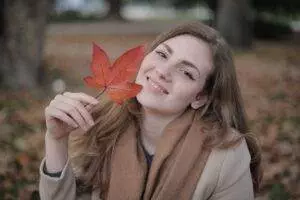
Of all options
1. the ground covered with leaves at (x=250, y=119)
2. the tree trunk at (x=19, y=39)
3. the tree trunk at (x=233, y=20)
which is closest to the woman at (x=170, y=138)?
the ground covered with leaves at (x=250, y=119)

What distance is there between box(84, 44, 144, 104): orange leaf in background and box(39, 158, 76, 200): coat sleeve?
38 cm

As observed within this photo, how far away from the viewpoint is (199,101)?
203 cm

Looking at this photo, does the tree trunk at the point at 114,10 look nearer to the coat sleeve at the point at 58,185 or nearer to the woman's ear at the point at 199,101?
the woman's ear at the point at 199,101

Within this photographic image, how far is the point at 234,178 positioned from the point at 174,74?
0.41m

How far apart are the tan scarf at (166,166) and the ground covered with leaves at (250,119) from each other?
700 mm

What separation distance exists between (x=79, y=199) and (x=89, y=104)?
0.51 meters

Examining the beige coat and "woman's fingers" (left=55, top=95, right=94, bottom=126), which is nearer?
"woman's fingers" (left=55, top=95, right=94, bottom=126)

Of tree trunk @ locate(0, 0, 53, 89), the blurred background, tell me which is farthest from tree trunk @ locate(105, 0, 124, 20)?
tree trunk @ locate(0, 0, 53, 89)

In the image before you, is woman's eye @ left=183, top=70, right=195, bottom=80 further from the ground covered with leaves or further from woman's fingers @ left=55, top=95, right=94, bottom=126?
the ground covered with leaves

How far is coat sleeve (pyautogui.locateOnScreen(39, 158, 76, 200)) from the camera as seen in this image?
1900 millimetres

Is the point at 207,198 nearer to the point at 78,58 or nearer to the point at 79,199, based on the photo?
the point at 79,199

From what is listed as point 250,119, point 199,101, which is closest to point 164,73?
point 199,101

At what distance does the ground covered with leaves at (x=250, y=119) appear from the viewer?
3.22 metres

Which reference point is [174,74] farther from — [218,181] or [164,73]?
[218,181]
